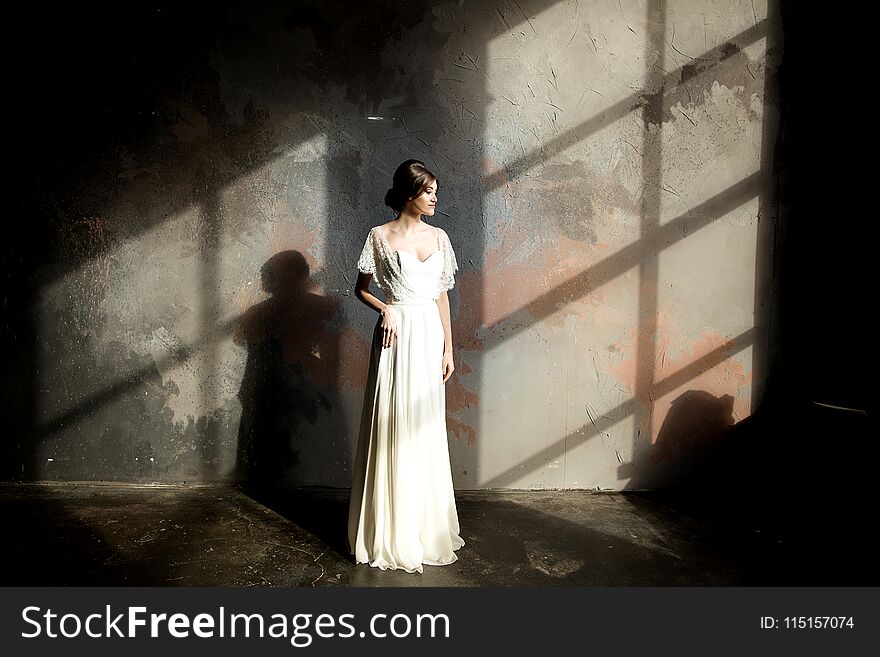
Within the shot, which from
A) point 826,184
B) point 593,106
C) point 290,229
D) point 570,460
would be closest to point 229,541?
point 290,229

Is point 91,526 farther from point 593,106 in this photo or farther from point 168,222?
point 593,106

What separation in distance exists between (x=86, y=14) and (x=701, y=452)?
4.82 metres

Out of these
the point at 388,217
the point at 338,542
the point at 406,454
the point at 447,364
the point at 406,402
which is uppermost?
the point at 388,217

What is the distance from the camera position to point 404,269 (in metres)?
2.64

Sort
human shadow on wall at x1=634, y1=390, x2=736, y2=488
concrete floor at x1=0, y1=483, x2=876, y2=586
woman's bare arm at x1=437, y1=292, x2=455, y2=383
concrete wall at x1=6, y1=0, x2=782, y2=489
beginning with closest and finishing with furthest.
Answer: concrete floor at x1=0, y1=483, x2=876, y2=586, woman's bare arm at x1=437, y1=292, x2=455, y2=383, concrete wall at x1=6, y1=0, x2=782, y2=489, human shadow on wall at x1=634, y1=390, x2=736, y2=488

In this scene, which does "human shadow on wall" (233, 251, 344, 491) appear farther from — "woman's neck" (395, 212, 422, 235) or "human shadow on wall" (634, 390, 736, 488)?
"human shadow on wall" (634, 390, 736, 488)

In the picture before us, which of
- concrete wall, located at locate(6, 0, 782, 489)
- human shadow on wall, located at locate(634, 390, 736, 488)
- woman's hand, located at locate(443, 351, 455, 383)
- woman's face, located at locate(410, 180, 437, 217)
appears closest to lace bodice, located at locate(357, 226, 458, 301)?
woman's face, located at locate(410, 180, 437, 217)

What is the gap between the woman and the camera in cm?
265

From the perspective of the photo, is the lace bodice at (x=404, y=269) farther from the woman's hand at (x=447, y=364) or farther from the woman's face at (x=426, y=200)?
the woman's hand at (x=447, y=364)

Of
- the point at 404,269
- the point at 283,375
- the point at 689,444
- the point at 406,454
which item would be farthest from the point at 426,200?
the point at 689,444

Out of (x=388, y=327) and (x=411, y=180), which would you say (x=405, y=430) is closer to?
(x=388, y=327)

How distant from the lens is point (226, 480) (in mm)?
3734

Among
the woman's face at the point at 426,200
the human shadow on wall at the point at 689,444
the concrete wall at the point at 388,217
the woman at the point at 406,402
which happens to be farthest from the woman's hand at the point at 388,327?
the human shadow on wall at the point at 689,444

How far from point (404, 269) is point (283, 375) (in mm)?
1466
